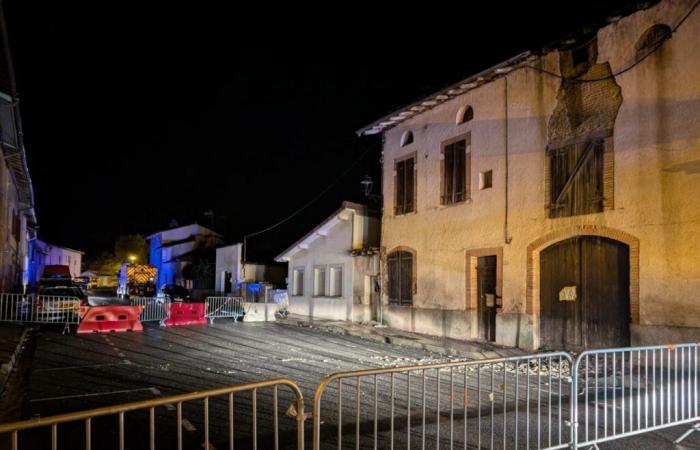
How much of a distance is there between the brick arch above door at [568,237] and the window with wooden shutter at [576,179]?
495 mm

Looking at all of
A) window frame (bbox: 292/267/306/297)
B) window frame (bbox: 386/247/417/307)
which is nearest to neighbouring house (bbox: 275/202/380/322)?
window frame (bbox: 292/267/306/297)

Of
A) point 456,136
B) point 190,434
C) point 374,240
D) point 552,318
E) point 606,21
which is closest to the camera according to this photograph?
point 190,434

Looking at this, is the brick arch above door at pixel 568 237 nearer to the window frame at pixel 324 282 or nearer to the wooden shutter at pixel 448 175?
the wooden shutter at pixel 448 175

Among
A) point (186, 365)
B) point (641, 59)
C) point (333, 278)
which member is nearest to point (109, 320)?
point (186, 365)

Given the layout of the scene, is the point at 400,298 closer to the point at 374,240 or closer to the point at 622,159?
→ the point at 374,240

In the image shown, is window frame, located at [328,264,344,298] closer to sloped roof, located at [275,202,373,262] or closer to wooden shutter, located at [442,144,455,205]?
sloped roof, located at [275,202,373,262]

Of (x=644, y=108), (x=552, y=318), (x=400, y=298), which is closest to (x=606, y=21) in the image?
(x=644, y=108)

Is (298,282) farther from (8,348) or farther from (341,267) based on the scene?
(8,348)

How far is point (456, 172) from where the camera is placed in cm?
1852

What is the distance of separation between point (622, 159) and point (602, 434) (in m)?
8.35

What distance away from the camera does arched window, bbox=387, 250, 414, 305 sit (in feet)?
66.7

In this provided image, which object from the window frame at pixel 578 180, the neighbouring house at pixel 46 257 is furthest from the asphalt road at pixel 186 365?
the neighbouring house at pixel 46 257

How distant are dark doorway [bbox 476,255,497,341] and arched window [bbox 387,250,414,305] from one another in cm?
336

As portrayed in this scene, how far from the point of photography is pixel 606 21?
13789 mm
